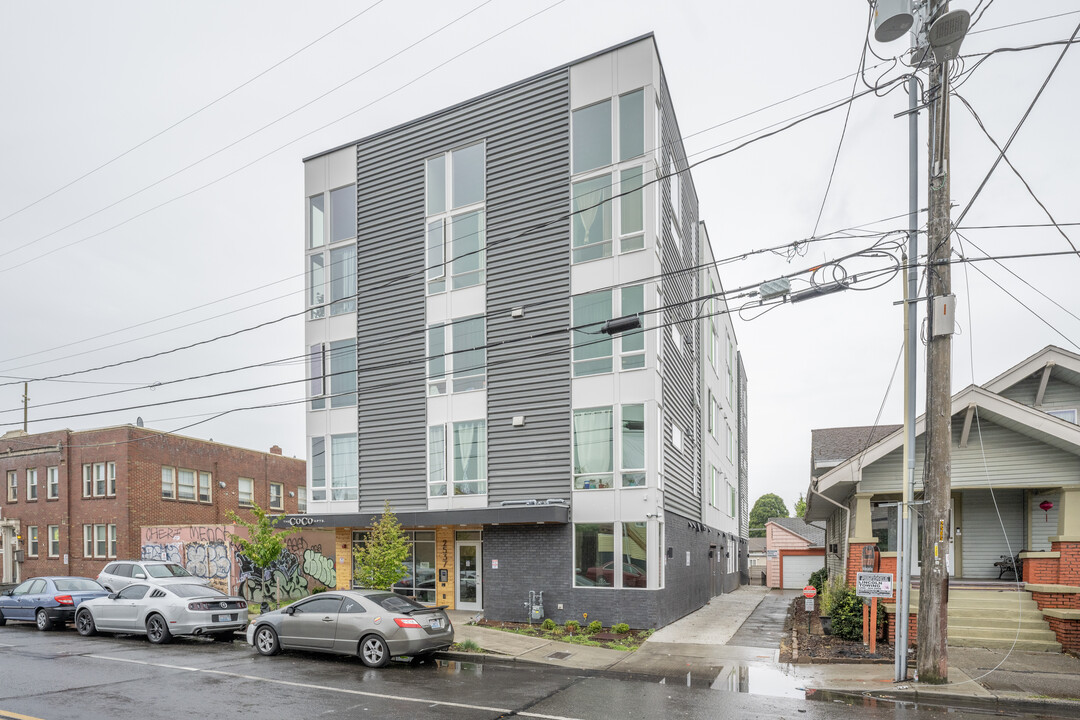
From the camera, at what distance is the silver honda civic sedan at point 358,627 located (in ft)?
44.2

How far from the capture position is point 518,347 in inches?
810

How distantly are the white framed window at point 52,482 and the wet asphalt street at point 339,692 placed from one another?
916 inches

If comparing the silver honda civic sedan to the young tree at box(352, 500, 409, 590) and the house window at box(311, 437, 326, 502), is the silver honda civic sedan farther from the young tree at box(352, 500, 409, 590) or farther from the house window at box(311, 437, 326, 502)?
the house window at box(311, 437, 326, 502)

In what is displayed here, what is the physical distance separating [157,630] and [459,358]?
10.0 m

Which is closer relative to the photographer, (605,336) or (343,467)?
(605,336)

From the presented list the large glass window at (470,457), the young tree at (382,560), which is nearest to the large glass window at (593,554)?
the large glass window at (470,457)

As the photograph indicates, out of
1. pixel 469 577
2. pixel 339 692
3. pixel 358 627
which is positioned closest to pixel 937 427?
pixel 339 692

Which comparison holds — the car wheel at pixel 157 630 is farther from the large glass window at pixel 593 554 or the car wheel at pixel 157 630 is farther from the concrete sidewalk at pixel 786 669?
the large glass window at pixel 593 554

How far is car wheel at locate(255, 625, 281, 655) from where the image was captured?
1478 centimetres

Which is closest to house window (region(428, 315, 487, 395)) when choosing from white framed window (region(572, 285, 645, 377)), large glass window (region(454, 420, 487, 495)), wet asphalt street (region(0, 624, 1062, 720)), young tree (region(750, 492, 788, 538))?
large glass window (region(454, 420, 487, 495))

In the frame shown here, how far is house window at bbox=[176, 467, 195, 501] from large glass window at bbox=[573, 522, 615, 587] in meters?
23.1

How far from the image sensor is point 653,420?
18625 mm

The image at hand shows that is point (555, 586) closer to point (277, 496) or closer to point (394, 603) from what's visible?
point (394, 603)

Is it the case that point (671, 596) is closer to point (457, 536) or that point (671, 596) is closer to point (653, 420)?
point (653, 420)
